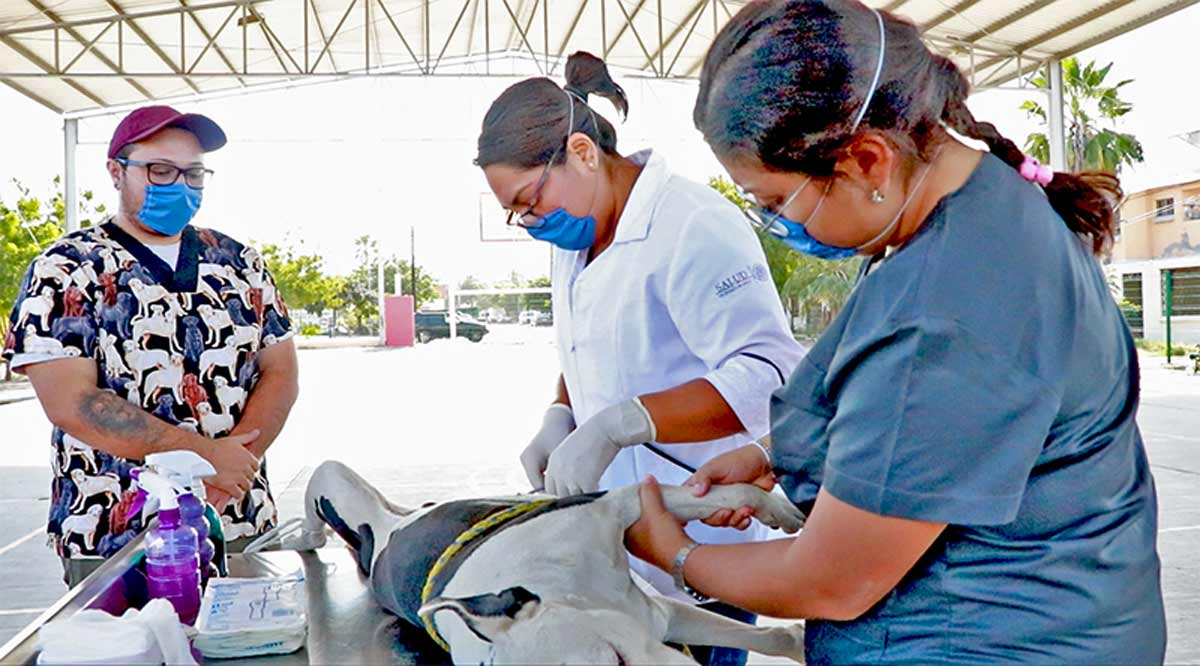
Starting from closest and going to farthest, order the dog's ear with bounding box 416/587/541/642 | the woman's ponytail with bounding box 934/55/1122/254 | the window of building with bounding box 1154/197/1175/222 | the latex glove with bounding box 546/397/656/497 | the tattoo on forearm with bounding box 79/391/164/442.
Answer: the woman's ponytail with bounding box 934/55/1122/254
the dog's ear with bounding box 416/587/541/642
the latex glove with bounding box 546/397/656/497
the tattoo on forearm with bounding box 79/391/164/442
the window of building with bounding box 1154/197/1175/222

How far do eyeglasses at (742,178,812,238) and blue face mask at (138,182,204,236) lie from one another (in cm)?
141

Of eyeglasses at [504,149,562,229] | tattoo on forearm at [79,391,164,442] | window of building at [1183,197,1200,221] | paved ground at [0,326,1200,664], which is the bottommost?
paved ground at [0,326,1200,664]

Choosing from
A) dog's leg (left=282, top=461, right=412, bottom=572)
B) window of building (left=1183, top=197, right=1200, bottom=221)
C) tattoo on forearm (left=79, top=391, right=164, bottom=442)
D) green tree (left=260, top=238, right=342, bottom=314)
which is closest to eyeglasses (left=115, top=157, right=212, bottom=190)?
tattoo on forearm (left=79, top=391, right=164, bottom=442)

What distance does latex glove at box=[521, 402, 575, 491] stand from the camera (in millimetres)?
2072

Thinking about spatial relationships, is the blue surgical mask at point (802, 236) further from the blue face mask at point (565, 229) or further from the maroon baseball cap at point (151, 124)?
the maroon baseball cap at point (151, 124)

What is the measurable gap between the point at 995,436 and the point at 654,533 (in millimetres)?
497

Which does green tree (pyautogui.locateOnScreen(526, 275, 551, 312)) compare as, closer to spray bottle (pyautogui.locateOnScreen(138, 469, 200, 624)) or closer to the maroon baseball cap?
the maroon baseball cap

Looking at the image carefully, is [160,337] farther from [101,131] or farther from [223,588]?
[101,131]

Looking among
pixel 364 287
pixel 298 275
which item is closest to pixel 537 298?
pixel 298 275

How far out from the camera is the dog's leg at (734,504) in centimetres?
141

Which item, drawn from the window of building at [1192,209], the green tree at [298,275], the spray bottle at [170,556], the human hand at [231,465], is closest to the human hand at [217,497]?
the human hand at [231,465]

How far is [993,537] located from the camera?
998mm

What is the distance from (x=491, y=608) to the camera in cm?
122

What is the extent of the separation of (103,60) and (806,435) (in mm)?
13498
